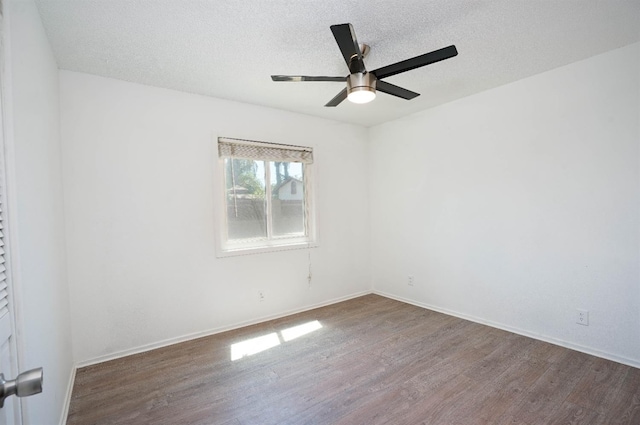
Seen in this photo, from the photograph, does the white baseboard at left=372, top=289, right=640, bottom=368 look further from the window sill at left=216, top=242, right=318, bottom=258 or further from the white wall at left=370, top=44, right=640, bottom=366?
the window sill at left=216, top=242, right=318, bottom=258

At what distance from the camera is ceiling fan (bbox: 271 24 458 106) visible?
172 cm

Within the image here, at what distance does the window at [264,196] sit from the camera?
10.8ft

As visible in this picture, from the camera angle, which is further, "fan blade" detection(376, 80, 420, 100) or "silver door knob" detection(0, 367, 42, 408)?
"fan blade" detection(376, 80, 420, 100)

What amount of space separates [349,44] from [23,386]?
6.45 feet

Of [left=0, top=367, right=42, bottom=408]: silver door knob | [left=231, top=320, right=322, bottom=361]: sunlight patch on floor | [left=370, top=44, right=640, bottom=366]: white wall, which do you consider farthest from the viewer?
[left=231, top=320, right=322, bottom=361]: sunlight patch on floor

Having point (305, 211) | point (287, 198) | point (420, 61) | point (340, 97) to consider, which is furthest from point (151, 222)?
point (420, 61)

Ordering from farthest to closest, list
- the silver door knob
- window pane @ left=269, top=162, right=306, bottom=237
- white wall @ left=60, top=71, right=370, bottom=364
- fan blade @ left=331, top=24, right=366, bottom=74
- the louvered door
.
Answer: window pane @ left=269, top=162, right=306, bottom=237, white wall @ left=60, top=71, right=370, bottom=364, fan blade @ left=331, top=24, right=366, bottom=74, the louvered door, the silver door knob

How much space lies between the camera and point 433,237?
3.67 metres

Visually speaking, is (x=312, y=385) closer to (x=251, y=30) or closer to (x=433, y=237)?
(x=433, y=237)

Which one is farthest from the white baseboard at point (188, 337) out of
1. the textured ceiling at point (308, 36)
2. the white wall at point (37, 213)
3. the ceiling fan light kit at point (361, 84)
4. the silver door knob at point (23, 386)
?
the ceiling fan light kit at point (361, 84)

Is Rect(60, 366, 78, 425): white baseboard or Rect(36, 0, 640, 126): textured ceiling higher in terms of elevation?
Rect(36, 0, 640, 126): textured ceiling

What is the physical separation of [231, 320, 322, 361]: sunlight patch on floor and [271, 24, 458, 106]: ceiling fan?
7.63 feet

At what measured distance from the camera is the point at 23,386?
680mm

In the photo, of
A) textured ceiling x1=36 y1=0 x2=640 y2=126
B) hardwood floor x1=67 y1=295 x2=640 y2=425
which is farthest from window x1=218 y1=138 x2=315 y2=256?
hardwood floor x1=67 y1=295 x2=640 y2=425
